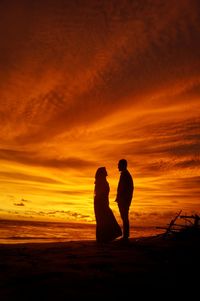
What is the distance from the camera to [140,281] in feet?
18.5

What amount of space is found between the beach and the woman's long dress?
436 cm

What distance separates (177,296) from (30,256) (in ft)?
16.2

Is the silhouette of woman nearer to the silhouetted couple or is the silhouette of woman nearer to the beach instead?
the silhouetted couple

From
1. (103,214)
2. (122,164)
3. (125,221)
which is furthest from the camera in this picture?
(103,214)

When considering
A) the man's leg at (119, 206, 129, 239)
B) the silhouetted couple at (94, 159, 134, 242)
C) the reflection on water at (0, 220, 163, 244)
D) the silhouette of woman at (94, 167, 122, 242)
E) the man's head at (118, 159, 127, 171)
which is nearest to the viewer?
the man's leg at (119, 206, 129, 239)

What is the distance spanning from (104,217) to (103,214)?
122 millimetres

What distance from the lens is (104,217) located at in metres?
13.4

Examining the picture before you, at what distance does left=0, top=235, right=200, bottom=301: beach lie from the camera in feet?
16.1

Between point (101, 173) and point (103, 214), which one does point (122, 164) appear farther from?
point (103, 214)

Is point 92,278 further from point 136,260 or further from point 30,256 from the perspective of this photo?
point 30,256

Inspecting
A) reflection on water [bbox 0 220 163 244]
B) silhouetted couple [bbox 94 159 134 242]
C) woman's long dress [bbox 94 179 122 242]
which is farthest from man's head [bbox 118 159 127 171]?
reflection on water [bbox 0 220 163 244]

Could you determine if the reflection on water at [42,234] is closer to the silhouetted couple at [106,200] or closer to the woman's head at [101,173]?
the silhouetted couple at [106,200]

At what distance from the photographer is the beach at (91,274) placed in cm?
492

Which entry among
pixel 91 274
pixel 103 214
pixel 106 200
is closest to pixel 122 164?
pixel 106 200
